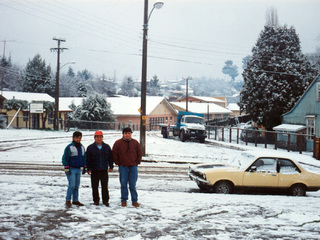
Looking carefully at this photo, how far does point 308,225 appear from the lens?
6.62 metres

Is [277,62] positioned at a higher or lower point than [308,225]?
higher

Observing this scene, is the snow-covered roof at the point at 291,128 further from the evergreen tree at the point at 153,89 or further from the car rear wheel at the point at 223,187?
the evergreen tree at the point at 153,89

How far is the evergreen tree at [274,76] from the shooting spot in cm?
3709

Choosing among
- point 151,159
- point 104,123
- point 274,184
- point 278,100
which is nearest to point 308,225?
point 274,184

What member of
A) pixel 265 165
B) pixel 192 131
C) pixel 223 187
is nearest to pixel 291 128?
pixel 192 131

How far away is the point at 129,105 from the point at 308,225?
186 ft

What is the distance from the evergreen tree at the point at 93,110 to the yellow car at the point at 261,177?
38.6 meters

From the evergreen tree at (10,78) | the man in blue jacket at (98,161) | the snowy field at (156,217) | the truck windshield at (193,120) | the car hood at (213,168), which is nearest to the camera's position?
the snowy field at (156,217)

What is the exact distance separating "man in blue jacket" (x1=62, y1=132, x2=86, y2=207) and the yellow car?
172 inches

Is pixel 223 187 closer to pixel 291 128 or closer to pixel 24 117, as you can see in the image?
pixel 291 128

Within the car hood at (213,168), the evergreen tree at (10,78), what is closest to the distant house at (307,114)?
the car hood at (213,168)

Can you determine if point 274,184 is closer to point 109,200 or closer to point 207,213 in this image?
point 207,213

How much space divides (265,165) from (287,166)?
0.73 metres

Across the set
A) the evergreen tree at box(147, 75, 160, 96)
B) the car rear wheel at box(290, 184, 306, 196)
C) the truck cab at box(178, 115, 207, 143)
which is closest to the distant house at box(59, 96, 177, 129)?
the truck cab at box(178, 115, 207, 143)
